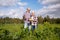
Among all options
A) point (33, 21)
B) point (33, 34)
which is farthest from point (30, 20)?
point (33, 34)

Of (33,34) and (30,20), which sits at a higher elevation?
(30,20)

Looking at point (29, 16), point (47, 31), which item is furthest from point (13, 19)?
point (47, 31)

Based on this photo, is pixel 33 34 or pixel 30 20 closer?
pixel 33 34

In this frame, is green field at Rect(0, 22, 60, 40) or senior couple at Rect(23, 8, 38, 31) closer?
green field at Rect(0, 22, 60, 40)

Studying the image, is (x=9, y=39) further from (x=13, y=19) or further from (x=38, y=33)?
(x=13, y=19)

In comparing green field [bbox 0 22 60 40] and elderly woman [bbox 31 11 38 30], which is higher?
elderly woman [bbox 31 11 38 30]

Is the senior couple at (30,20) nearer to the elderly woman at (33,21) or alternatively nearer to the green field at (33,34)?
the elderly woman at (33,21)

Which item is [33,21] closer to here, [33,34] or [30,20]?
[30,20]

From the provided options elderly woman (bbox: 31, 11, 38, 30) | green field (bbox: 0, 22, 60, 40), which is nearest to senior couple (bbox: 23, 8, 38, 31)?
elderly woman (bbox: 31, 11, 38, 30)

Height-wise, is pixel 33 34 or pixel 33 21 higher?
pixel 33 21

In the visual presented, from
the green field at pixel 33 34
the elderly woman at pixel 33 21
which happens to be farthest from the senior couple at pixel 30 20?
the green field at pixel 33 34

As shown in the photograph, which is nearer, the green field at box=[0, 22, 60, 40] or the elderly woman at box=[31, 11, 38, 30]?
the green field at box=[0, 22, 60, 40]

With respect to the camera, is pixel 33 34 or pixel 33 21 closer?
pixel 33 34

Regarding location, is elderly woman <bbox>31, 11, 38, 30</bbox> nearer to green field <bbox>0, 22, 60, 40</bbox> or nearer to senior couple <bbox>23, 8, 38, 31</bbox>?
senior couple <bbox>23, 8, 38, 31</bbox>
